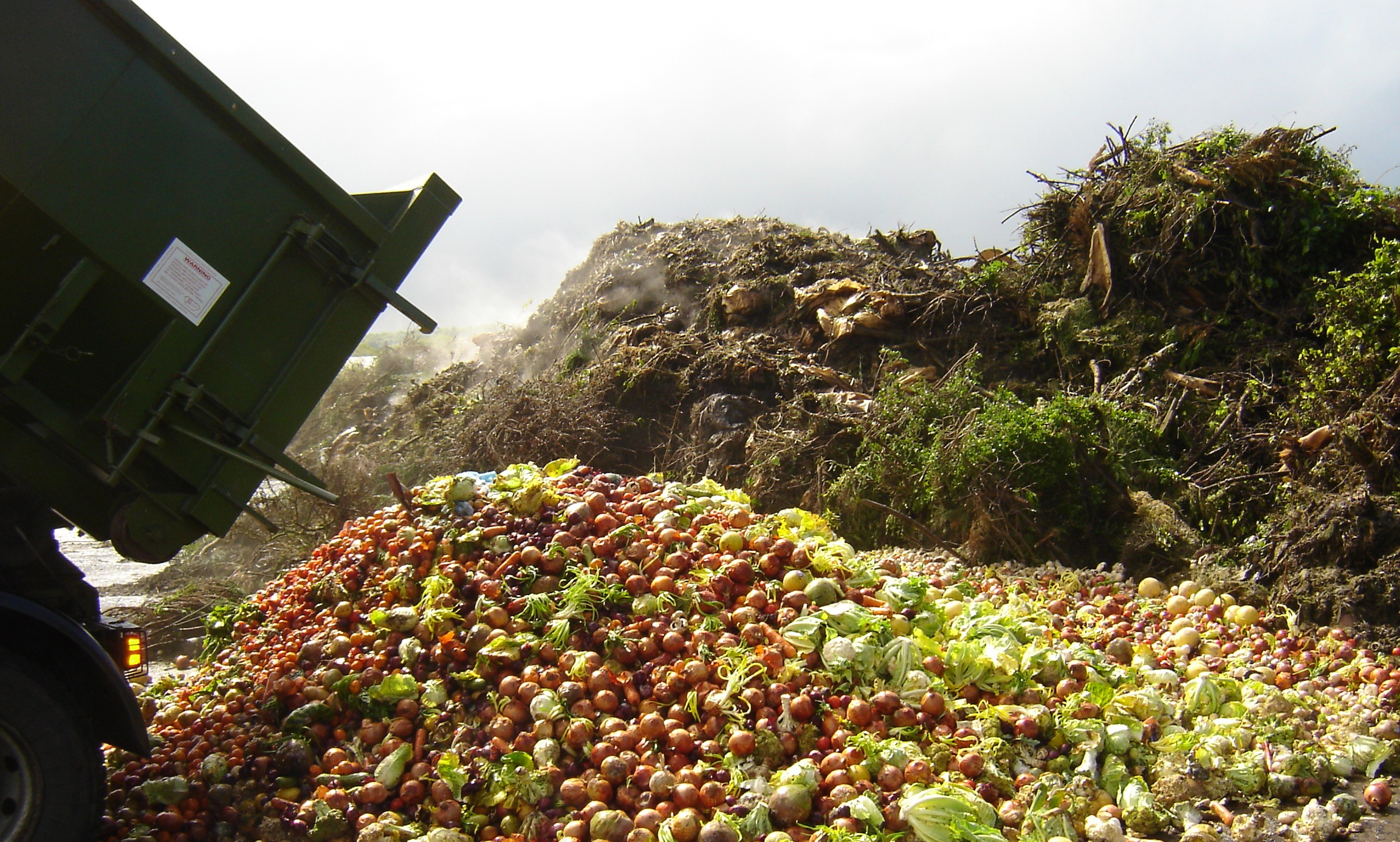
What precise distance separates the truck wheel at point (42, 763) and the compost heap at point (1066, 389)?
16.0 feet

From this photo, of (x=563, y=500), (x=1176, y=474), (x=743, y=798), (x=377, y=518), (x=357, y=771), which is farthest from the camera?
(x=1176, y=474)

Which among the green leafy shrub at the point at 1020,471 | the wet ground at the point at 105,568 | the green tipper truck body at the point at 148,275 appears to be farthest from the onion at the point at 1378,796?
the wet ground at the point at 105,568

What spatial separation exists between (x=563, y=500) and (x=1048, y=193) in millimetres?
7071

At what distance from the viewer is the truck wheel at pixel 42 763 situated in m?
2.81

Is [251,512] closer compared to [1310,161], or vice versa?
[251,512]

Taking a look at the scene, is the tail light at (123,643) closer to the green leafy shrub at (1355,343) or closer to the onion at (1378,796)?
the onion at (1378,796)

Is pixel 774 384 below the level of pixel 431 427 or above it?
above

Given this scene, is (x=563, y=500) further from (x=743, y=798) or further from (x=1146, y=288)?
(x=1146, y=288)

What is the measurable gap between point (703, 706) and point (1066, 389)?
5820mm

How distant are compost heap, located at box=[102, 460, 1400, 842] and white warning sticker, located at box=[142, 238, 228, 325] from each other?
1.68 m

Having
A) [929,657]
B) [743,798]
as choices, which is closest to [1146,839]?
[929,657]

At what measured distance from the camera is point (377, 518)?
5000 mm

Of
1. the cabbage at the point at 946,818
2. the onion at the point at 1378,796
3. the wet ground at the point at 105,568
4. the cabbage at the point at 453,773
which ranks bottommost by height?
the wet ground at the point at 105,568

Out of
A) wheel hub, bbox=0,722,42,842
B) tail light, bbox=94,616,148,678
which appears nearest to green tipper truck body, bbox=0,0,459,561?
tail light, bbox=94,616,148,678
